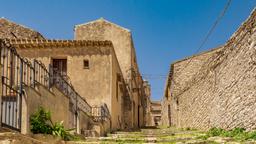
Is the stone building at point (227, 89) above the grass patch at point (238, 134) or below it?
above

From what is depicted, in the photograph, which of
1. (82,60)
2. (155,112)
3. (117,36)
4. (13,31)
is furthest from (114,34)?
(155,112)

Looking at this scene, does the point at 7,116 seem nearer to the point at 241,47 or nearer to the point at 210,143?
the point at 210,143

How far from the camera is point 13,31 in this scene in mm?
28891

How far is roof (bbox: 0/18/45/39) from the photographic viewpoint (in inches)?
1118

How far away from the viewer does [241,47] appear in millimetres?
15250

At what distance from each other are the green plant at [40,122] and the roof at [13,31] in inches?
768

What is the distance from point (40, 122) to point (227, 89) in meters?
9.66

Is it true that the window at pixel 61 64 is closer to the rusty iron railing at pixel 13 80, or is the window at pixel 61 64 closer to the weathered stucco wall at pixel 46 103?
the weathered stucco wall at pixel 46 103

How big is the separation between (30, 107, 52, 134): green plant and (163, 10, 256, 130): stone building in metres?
6.87

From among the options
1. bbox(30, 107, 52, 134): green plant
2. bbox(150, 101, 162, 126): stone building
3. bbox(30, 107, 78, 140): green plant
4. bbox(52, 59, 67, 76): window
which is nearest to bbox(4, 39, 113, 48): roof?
bbox(52, 59, 67, 76): window

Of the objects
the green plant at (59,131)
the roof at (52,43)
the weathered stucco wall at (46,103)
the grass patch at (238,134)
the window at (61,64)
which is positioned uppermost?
the roof at (52,43)

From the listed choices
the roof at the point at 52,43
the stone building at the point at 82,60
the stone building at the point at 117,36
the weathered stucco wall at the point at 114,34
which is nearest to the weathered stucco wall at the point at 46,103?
the stone building at the point at 82,60

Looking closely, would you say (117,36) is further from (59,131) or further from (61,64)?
(59,131)

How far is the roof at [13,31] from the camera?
28.4 meters
